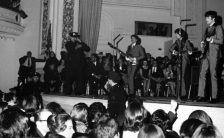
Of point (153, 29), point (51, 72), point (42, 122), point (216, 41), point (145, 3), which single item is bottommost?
point (42, 122)

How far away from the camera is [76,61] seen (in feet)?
28.4

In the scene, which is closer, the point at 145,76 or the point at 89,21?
the point at 145,76

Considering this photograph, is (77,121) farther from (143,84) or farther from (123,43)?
(123,43)

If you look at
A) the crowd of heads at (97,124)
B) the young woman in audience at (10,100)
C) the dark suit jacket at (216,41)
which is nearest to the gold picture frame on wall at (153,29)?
the young woman in audience at (10,100)

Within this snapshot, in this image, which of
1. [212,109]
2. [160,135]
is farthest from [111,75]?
[160,135]

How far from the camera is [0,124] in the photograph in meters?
2.64

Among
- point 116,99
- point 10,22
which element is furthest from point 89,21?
point 116,99

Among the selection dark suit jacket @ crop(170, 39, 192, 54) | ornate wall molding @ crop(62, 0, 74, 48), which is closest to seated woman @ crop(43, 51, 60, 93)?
ornate wall molding @ crop(62, 0, 74, 48)

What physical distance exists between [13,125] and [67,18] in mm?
9369

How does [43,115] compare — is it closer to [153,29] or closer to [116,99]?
[116,99]

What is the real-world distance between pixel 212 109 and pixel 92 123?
216 centimetres

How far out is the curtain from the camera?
11.7 meters

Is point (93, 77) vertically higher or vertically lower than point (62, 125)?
higher

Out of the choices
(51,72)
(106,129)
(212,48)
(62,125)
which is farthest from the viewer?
(51,72)
